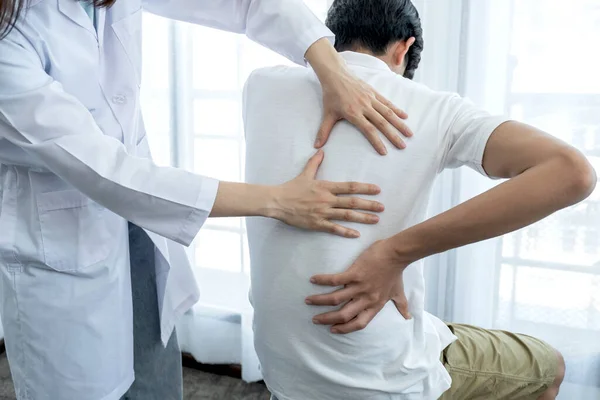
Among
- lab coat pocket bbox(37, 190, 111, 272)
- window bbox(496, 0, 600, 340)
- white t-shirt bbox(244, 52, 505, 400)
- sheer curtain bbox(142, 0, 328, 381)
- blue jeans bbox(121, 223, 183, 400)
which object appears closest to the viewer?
white t-shirt bbox(244, 52, 505, 400)

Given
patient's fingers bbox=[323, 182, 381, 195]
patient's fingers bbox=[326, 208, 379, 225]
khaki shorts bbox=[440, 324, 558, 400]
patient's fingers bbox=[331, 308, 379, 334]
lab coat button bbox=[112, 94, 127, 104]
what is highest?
lab coat button bbox=[112, 94, 127, 104]

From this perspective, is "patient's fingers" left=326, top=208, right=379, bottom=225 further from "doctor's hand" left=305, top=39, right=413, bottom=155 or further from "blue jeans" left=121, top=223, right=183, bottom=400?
"blue jeans" left=121, top=223, right=183, bottom=400

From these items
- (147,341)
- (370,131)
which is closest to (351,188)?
(370,131)

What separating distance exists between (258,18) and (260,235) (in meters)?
0.50

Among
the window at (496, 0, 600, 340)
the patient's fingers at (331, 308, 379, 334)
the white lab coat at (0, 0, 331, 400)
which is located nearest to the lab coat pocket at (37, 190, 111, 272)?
the white lab coat at (0, 0, 331, 400)

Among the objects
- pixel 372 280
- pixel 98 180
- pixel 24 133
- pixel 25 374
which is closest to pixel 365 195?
pixel 372 280

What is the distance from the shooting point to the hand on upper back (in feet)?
3.24

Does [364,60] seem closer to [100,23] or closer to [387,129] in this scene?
[387,129]

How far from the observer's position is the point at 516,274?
1.95 metres

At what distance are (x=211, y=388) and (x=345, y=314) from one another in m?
1.55

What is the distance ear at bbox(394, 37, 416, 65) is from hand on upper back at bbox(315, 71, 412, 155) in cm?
18

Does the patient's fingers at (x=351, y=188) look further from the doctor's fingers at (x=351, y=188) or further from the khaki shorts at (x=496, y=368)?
the khaki shorts at (x=496, y=368)

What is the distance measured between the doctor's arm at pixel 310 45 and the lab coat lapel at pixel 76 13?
0.86ft

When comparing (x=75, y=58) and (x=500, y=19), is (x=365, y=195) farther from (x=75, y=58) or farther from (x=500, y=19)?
(x=500, y=19)
